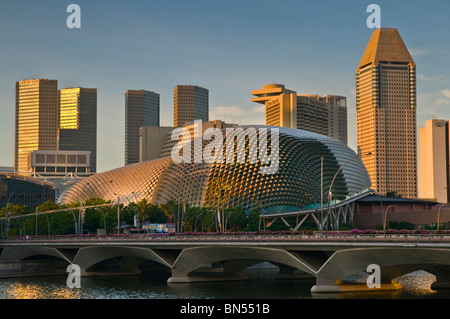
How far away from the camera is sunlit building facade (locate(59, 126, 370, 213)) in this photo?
16138cm

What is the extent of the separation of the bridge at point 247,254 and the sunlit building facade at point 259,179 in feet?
120

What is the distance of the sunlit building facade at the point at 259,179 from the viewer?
161375mm

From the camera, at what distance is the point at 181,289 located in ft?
305

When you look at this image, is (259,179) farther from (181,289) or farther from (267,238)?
(267,238)

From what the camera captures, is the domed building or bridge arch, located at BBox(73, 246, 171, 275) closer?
bridge arch, located at BBox(73, 246, 171, 275)

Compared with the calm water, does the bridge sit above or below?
above

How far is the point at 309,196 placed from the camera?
16350 centimetres

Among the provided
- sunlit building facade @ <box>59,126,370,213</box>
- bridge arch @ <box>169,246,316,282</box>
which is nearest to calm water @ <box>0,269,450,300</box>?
bridge arch @ <box>169,246,316,282</box>

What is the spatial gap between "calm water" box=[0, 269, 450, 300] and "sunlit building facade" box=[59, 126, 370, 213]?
47.6 metres

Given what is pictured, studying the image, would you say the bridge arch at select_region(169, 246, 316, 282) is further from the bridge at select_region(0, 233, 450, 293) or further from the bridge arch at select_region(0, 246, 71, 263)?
the bridge arch at select_region(0, 246, 71, 263)

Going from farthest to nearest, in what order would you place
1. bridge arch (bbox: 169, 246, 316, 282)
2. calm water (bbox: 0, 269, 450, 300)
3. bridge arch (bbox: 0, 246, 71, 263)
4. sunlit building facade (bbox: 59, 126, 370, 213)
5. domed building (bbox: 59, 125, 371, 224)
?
1. domed building (bbox: 59, 125, 371, 224)
2. sunlit building facade (bbox: 59, 126, 370, 213)
3. bridge arch (bbox: 0, 246, 71, 263)
4. bridge arch (bbox: 169, 246, 316, 282)
5. calm water (bbox: 0, 269, 450, 300)

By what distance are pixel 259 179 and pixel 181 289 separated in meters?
73.4

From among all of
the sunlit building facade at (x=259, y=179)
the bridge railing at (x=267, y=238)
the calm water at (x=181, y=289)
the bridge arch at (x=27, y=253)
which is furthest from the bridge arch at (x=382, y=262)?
the sunlit building facade at (x=259, y=179)
